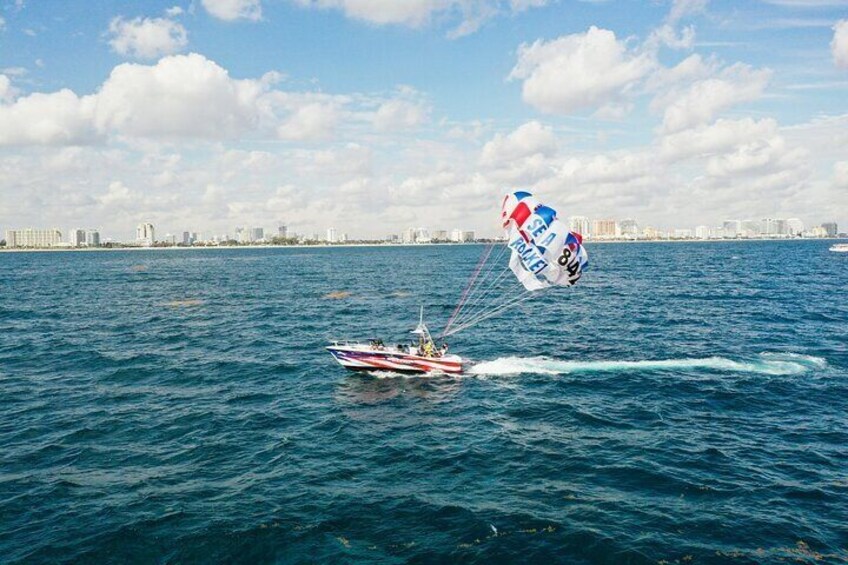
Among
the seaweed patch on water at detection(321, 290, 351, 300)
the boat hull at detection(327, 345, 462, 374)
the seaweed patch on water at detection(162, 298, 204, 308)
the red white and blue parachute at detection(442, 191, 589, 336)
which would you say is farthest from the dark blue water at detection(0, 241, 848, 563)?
the seaweed patch on water at detection(321, 290, 351, 300)

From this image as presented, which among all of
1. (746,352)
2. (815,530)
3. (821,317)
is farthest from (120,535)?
(821,317)

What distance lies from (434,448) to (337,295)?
6511 centimetres

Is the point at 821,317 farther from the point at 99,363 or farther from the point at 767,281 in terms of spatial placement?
the point at 99,363

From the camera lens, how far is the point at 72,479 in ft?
77.7

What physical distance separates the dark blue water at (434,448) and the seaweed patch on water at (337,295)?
98.3ft

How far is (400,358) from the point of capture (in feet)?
130

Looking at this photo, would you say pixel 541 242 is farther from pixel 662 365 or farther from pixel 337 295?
pixel 337 295

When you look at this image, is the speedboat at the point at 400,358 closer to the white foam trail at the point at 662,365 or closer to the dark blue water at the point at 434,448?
the dark blue water at the point at 434,448

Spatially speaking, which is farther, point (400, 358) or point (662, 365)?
point (662, 365)

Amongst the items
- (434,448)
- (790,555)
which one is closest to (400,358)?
(434,448)

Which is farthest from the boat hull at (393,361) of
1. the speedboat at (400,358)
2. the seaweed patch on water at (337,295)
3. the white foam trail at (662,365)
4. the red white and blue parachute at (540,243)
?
the seaweed patch on water at (337,295)

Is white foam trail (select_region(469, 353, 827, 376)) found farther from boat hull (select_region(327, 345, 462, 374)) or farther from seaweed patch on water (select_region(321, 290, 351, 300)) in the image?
seaweed patch on water (select_region(321, 290, 351, 300))

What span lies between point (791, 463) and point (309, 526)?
2153cm

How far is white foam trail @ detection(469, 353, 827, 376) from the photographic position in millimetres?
40062
